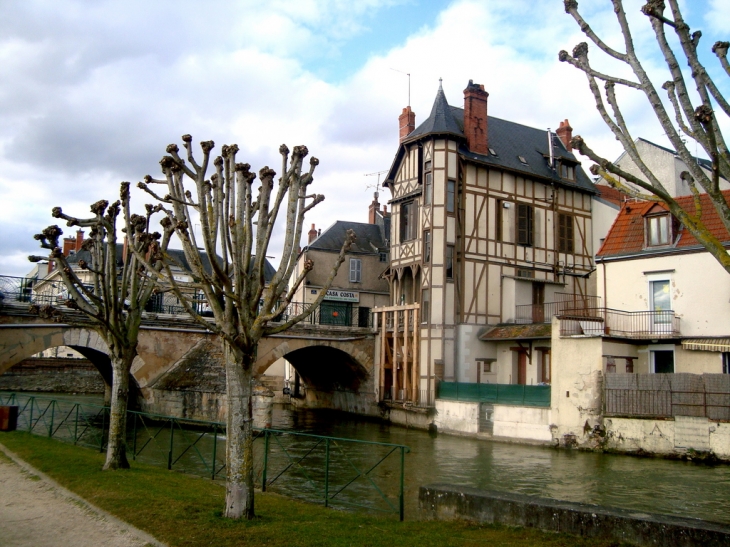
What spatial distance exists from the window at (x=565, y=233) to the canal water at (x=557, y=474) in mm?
10689

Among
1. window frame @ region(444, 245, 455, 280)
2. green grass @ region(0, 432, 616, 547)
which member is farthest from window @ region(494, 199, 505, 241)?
green grass @ region(0, 432, 616, 547)

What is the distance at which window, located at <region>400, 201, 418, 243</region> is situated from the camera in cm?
2803

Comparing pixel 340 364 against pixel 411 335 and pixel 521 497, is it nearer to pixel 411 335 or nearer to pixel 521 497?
pixel 411 335

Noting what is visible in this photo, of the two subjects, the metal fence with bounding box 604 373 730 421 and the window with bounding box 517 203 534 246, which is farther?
the window with bounding box 517 203 534 246

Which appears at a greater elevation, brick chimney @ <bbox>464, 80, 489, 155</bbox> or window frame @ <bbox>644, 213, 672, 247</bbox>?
brick chimney @ <bbox>464, 80, 489, 155</bbox>

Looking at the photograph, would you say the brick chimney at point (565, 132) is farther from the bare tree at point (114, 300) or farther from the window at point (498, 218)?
the bare tree at point (114, 300)

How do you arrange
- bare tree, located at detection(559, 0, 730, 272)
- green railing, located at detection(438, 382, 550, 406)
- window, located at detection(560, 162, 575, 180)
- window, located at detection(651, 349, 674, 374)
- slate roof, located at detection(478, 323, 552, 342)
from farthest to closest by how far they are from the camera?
window, located at detection(560, 162, 575, 180)
slate roof, located at detection(478, 323, 552, 342)
green railing, located at detection(438, 382, 550, 406)
window, located at detection(651, 349, 674, 374)
bare tree, located at detection(559, 0, 730, 272)

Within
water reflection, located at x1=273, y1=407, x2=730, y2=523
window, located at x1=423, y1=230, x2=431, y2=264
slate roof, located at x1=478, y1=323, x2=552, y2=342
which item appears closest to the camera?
water reflection, located at x1=273, y1=407, x2=730, y2=523

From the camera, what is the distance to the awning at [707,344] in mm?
19547

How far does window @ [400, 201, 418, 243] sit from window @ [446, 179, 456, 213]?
5.83 ft

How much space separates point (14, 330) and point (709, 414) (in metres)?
20.7

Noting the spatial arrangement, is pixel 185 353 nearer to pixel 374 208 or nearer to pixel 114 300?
pixel 114 300

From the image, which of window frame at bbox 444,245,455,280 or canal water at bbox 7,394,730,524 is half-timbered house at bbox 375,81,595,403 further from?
canal water at bbox 7,394,730,524

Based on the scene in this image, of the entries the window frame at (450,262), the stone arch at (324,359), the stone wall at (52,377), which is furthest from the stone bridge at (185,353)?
the stone wall at (52,377)
